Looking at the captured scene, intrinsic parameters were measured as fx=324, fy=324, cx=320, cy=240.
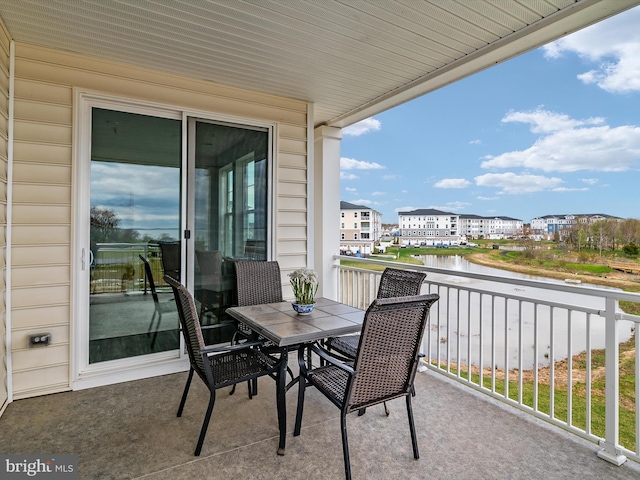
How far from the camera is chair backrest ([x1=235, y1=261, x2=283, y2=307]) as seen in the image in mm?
2984

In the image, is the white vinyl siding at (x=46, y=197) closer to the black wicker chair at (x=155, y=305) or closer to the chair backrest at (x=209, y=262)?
the black wicker chair at (x=155, y=305)

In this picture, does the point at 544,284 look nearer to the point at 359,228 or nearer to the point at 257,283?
the point at 257,283

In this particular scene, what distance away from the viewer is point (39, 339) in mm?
2637

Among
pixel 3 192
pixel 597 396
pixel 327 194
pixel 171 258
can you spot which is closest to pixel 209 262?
pixel 171 258

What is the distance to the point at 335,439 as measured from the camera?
6.83 feet

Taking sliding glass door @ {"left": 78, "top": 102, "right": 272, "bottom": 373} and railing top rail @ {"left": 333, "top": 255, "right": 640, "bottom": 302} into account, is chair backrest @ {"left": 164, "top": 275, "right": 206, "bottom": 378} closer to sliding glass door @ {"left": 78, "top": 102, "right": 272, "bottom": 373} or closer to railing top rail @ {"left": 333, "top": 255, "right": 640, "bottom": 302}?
sliding glass door @ {"left": 78, "top": 102, "right": 272, "bottom": 373}

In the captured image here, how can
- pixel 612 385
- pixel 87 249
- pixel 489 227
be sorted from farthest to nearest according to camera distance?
pixel 489 227
pixel 87 249
pixel 612 385

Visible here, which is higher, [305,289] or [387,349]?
[305,289]

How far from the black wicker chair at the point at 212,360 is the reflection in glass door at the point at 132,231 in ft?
3.57

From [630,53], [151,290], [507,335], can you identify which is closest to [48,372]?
[151,290]

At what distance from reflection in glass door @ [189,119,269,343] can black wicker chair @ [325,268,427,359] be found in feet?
4.55

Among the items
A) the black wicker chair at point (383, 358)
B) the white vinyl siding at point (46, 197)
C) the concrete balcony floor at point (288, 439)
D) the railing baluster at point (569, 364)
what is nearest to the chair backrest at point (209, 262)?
the white vinyl siding at point (46, 197)

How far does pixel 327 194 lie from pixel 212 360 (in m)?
2.98

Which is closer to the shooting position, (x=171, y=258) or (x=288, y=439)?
(x=288, y=439)
